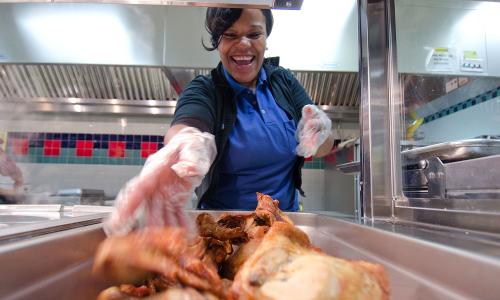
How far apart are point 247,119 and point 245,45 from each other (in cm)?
37

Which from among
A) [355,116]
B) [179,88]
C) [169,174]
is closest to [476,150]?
[169,174]

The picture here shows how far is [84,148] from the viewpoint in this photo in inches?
151

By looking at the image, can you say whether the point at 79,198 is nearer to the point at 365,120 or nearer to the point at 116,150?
the point at 116,150

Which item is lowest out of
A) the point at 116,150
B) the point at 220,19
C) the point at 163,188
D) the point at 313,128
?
the point at 163,188

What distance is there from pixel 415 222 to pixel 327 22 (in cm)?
243

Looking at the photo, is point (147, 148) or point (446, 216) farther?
point (147, 148)

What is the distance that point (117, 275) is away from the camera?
0.57m

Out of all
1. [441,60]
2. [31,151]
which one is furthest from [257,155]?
[31,151]

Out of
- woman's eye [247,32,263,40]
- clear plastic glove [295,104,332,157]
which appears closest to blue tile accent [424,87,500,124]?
clear plastic glove [295,104,332,157]

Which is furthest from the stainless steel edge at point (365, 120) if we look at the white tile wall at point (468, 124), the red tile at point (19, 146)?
the red tile at point (19, 146)

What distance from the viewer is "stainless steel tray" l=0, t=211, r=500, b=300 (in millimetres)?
420

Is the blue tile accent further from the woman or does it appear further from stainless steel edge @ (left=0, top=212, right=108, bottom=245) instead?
stainless steel edge @ (left=0, top=212, right=108, bottom=245)

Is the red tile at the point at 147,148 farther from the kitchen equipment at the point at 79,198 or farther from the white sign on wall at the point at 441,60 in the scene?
the white sign on wall at the point at 441,60

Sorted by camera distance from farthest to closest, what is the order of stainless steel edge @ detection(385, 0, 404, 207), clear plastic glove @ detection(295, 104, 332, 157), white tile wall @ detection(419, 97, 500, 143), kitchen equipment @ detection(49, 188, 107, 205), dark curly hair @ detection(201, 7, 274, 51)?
kitchen equipment @ detection(49, 188, 107, 205), white tile wall @ detection(419, 97, 500, 143), dark curly hair @ detection(201, 7, 274, 51), clear plastic glove @ detection(295, 104, 332, 157), stainless steel edge @ detection(385, 0, 404, 207)
